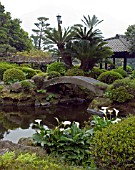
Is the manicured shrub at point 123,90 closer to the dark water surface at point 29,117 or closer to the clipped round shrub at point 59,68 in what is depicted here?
the dark water surface at point 29,117

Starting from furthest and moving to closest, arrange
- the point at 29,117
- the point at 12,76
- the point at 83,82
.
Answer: the point at 12,76 < the point at 83,82 < the point at 29,117

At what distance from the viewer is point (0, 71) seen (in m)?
21.6

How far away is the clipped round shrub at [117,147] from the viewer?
3.72 meters

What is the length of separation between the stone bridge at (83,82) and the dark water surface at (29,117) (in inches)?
46.4

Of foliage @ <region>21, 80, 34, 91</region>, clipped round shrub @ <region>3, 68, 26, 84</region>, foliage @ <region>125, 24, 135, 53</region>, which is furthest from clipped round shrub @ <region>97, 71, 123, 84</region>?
clipped round shrub @ <region>3, 68, 26, 84</region>

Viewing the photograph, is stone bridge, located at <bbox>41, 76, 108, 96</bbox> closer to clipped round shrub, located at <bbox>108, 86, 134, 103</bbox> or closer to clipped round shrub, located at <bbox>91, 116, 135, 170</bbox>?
clipped round shrub, located at <bbox>108, 86, 134, 103</bbox>

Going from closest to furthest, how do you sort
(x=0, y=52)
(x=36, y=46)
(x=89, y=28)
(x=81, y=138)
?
(x=81, y=138), (x=89, y=28), (x=0, y=52), (x=36, y=46)

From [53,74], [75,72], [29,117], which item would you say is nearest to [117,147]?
[29,117]

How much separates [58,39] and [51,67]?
1.80 metres

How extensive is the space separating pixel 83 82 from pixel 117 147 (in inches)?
451

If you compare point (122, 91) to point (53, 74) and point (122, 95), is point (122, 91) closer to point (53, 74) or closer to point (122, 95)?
point (122, 95)

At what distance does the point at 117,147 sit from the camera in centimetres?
374

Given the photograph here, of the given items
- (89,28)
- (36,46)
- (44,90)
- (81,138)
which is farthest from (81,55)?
(36,46)

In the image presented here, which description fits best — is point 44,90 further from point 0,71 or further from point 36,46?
point 36,46
